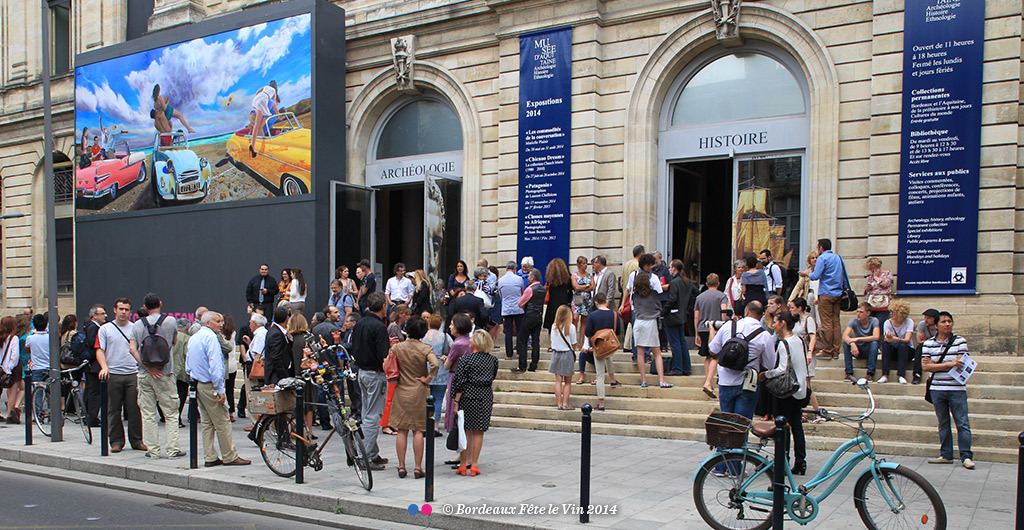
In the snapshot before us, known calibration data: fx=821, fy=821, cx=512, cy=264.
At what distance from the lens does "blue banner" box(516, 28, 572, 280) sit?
16172 millimetres

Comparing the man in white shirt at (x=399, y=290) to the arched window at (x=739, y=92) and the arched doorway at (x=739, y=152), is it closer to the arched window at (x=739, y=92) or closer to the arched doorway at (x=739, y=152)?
the arched doorway at (x=739, y=152)

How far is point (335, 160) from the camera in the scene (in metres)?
18.7

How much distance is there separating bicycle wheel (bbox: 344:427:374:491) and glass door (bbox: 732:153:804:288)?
8.88m

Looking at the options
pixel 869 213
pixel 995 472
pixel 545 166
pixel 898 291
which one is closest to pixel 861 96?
pixel 869 213

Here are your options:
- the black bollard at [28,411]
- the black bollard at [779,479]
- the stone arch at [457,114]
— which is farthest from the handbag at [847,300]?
the black bollard at [28,411]

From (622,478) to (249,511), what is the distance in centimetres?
374

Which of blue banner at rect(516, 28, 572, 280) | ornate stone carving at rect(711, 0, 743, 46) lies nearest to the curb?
blue banner at rect(516, 28, 572, 280)

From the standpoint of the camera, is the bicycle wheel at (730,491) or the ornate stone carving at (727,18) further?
the ornate stone carving at (727,18)

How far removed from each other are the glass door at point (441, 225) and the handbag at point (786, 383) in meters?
9.36

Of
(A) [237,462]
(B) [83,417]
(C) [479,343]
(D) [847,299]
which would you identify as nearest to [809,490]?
(C) [479,343]

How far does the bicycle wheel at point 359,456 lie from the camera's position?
7.90 meters

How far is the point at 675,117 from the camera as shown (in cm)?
1620

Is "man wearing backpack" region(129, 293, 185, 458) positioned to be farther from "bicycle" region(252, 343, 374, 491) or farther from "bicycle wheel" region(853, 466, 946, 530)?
"bicycle wheel" region(853, 466, 946, 530)

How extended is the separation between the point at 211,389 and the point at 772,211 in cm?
1015
